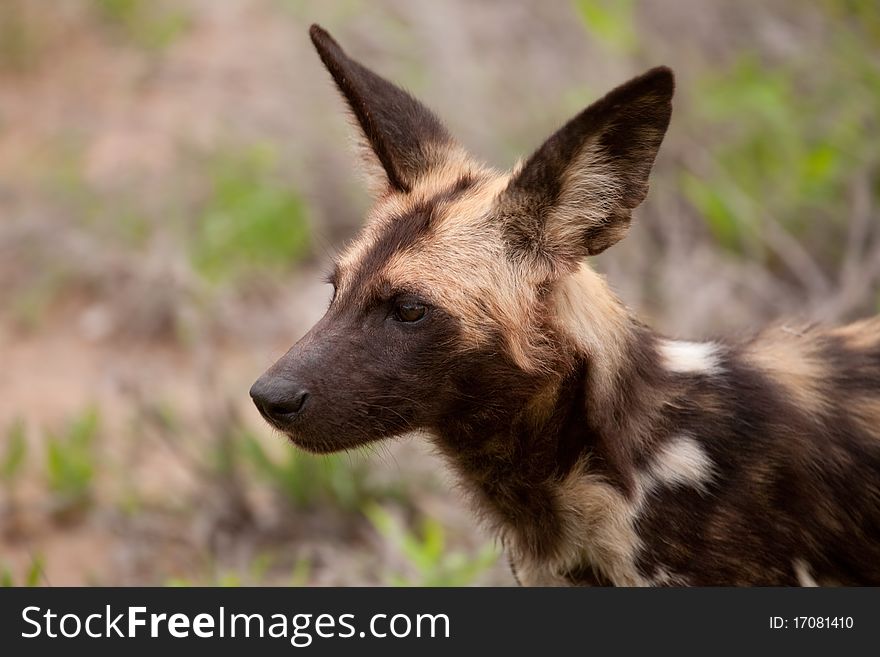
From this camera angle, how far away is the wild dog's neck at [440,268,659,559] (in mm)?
2898

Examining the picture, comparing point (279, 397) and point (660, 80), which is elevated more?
point (660, 80)

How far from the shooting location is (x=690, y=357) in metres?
3.11

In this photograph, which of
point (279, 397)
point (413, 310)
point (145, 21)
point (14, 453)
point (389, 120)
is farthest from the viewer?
point (145, 21)

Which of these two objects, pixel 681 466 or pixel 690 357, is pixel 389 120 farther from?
pixel 681 466

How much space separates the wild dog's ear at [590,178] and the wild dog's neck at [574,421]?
0.13 m

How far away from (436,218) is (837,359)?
114 cm

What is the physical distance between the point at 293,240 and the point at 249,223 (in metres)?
0.28

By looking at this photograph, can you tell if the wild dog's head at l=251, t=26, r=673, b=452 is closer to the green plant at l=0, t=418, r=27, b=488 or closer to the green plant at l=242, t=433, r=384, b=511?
the green plant at l=242, t=433, r=384, b=511

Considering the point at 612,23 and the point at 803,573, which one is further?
the point at 612,23

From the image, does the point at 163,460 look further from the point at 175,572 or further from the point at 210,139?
the point at 210,139

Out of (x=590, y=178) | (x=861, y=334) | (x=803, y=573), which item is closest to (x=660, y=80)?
(x=590, y=178)

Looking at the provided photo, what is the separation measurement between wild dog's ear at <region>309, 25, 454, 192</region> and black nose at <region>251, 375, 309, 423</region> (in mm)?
753
